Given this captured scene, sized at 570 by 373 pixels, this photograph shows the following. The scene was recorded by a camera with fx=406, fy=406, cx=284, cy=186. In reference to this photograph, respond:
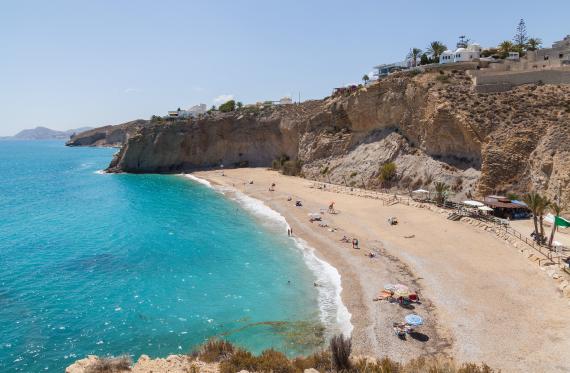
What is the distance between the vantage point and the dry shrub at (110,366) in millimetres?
13375

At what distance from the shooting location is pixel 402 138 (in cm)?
5416

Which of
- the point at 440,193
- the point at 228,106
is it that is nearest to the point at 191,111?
the point at 228,106

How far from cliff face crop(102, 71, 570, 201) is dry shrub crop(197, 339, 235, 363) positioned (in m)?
32.0

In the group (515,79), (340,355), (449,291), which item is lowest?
(449,291)

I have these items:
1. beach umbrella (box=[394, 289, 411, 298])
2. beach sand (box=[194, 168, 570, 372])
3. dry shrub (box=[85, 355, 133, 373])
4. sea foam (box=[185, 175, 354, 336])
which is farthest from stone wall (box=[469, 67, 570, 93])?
dry shrub (box=[85, 355, 133, 373])

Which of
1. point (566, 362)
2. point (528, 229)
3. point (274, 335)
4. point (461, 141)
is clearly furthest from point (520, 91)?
point (274, 335)

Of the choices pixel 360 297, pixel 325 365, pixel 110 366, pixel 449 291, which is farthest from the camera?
pixel 360 297

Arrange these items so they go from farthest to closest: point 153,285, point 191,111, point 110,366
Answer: point 191,111 < point 153,285 < point 110,366

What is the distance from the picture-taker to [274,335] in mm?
19266

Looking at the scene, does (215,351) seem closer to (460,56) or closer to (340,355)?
(340,355)

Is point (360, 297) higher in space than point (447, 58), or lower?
lower

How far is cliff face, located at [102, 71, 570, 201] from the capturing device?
39.5 m

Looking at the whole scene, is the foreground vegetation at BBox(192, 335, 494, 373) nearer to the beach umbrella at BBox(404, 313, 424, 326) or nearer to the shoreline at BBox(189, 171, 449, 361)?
the shoreline at BBox(189, 171, 449, 361)

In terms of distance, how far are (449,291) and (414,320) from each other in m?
4.75
